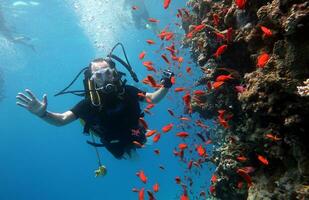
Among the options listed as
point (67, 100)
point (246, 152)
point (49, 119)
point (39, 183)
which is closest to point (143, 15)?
point (49, 119)

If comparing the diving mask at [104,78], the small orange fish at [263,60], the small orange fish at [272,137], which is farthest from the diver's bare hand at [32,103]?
the small orange fish at [272,137]

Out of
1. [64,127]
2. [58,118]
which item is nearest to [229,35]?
[58,118]

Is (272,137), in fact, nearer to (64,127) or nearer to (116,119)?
(116,119)

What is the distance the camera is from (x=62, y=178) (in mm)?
150000

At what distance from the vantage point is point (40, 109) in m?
7.08

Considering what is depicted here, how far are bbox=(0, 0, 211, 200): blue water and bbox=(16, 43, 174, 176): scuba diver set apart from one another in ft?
3.99

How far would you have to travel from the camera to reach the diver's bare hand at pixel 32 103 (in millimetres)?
6734

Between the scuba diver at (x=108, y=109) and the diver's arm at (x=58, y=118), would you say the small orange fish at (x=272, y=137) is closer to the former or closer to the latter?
the scuba diver at (x=108, y=109)

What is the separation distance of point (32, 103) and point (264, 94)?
506 centimetres

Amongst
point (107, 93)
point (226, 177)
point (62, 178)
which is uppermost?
point (107, 93)

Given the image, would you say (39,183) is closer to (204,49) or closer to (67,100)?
(67,100)

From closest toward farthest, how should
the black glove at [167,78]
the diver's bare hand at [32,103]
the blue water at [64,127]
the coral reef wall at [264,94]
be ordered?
the coral reef wall at [264,94] → the diver's bare hand at [32,103] → the black glove at [167,78] → the blue water at [64,127]

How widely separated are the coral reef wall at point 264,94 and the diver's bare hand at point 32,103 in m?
3.71

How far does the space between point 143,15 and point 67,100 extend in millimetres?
101731
